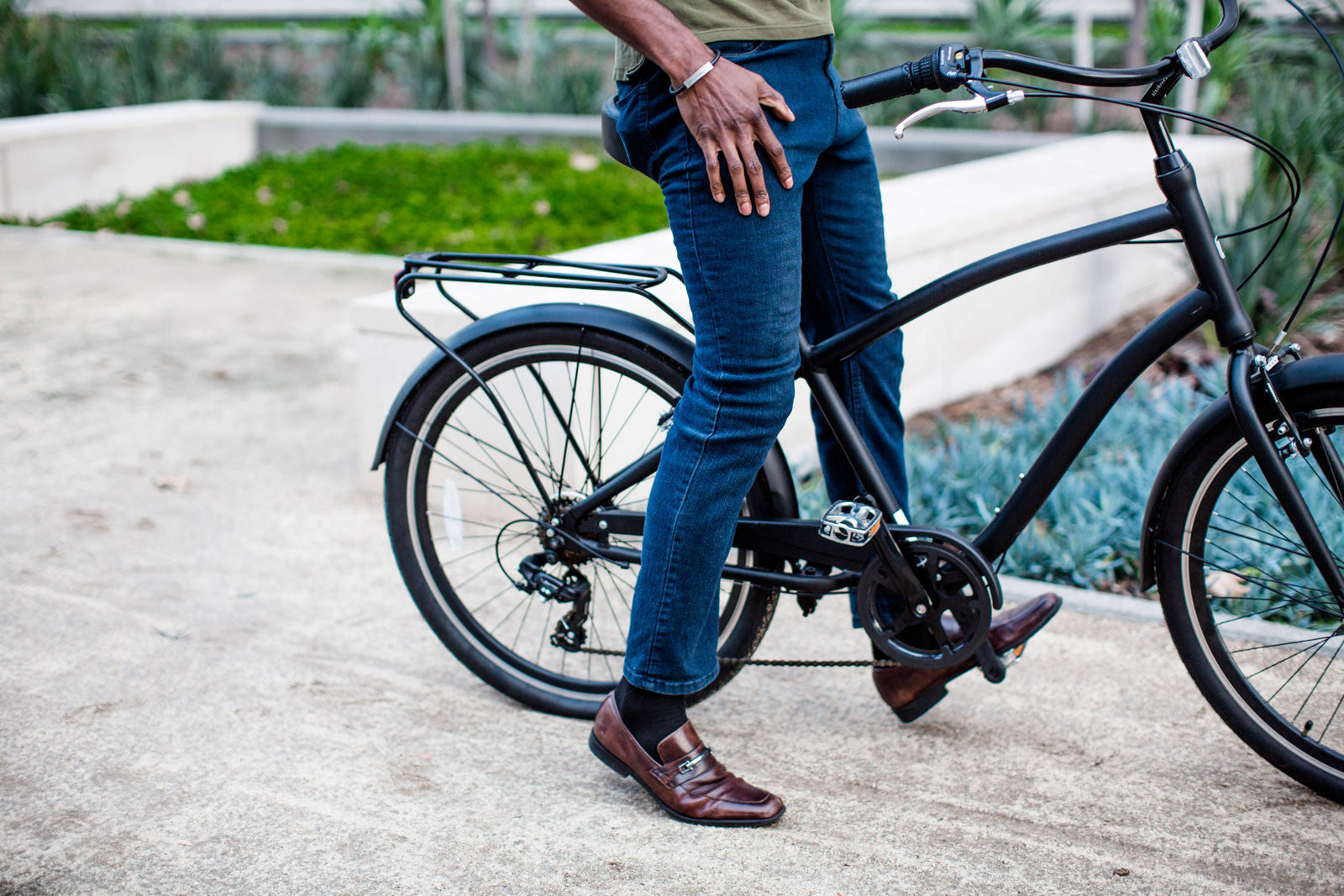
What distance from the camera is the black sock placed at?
→ 226 cm

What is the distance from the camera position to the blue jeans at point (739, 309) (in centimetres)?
198

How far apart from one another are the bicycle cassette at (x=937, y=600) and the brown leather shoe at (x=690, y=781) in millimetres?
374

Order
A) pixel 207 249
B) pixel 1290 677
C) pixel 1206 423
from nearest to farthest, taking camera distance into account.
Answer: pixel 1206 423 < pixel 1290 677 < pixel 207 249

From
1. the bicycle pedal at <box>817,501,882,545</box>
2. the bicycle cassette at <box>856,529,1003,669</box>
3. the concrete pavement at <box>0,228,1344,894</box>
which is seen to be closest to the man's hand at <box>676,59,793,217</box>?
the bicycle pedal at <box>817,501,882,545</box>

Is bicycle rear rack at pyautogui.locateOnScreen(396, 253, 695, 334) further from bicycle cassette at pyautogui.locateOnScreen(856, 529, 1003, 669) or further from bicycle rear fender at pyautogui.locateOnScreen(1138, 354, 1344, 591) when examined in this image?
bicycle rear fender at pyautogui.locateOnScreen(1138, 354, 1344, 591)

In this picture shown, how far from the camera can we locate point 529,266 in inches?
97.1

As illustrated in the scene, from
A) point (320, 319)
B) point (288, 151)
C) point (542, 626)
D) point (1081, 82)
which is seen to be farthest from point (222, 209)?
point (1081, 82)

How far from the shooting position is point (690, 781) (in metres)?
2.24

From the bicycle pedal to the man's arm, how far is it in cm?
62

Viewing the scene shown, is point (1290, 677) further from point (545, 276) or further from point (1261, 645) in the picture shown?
point (545, 276)

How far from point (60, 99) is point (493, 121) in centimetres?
349

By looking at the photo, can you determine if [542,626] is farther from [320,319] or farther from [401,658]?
[320,319]

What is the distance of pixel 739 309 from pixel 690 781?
846mm

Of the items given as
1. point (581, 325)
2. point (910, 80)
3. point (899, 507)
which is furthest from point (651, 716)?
point (910, 80)
